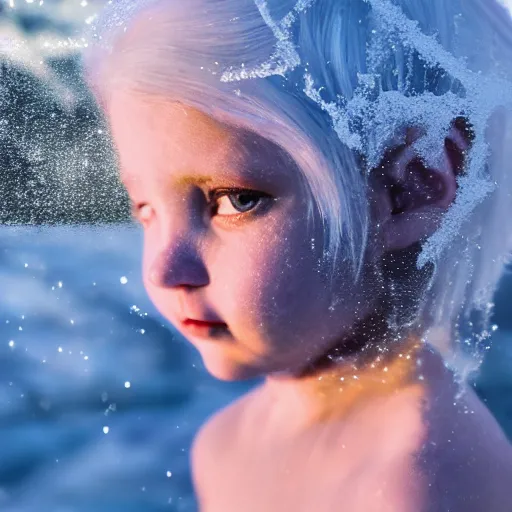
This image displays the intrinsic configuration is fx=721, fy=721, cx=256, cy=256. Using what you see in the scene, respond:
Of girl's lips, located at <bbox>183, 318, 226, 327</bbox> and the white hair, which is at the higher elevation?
the white hair

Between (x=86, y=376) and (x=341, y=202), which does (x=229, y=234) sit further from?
(x=86, y=376)

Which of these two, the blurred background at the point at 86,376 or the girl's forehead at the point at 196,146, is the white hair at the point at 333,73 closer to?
the girl's forehead at the point at 196,146

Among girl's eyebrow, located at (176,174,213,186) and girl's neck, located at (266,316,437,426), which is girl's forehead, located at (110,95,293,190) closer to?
girl's eyebrow, located at (176,174,213,186)

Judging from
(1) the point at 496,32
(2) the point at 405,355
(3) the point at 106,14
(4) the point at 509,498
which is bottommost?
(4) the point at 509,498

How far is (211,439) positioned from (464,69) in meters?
0.39

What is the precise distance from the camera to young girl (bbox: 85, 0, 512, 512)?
0.41 meters

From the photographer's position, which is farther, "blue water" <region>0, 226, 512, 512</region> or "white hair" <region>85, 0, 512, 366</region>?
"blue water" <region>0, 226, 512, 512</region>

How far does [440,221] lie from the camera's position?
463 mm

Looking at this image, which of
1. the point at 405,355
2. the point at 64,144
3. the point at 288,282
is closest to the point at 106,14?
the point at 64,144

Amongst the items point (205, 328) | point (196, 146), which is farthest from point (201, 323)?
point (196, 146)

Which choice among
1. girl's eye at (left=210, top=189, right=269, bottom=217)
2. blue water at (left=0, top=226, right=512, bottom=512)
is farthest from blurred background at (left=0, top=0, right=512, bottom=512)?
girl's eye at (left=210, top=189, right=269, bottom=217)

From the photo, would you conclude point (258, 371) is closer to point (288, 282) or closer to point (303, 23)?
point (288, 282)

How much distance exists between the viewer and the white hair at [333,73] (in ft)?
1.33

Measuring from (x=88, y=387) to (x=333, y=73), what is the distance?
0.34 m
